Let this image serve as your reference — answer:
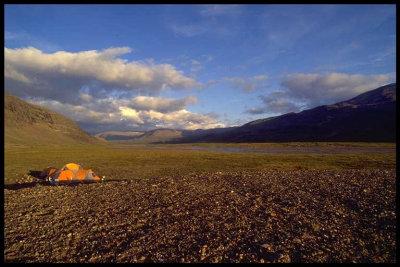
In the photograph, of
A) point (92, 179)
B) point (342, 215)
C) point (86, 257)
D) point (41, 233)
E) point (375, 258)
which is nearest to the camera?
point (375, 258)

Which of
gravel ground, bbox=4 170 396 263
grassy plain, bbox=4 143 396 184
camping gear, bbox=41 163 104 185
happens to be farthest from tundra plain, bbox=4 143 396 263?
grassy plain, bbox=4 143 396 184

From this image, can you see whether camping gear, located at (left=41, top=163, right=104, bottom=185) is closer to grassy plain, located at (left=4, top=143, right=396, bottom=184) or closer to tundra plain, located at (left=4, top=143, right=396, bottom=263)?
grassy plain, located at (left=4, top=143, right=396, bottom=184)

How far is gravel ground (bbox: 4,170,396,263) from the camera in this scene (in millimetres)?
6422

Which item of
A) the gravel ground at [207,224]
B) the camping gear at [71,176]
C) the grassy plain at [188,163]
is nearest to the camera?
the gravel ground at [207,224]

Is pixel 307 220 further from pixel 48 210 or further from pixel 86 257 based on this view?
pixel 48 210

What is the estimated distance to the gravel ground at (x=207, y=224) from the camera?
21.1ft

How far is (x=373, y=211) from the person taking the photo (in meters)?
8.85

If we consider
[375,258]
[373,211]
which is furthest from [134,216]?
[373,211]

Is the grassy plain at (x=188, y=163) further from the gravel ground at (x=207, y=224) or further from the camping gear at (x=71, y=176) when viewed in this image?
the gravel ground at (x=207, y=224)

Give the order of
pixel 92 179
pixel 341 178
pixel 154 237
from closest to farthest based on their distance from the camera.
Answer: pixel 154 237, pixel 341 178, pixel 92 179

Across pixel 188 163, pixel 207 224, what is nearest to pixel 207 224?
pixel 207 224

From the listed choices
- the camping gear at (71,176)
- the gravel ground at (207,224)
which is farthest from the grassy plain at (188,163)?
the gravel ground at (207,224)

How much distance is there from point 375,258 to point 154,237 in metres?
5.80

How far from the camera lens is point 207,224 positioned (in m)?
8.30
